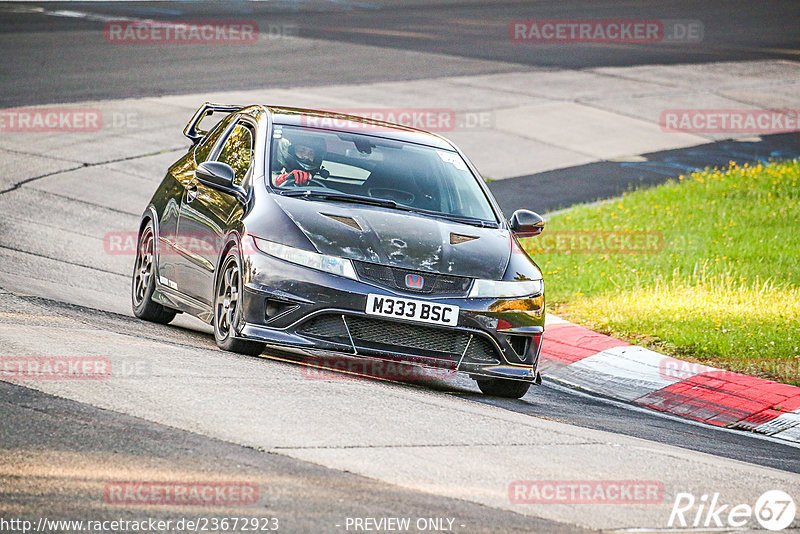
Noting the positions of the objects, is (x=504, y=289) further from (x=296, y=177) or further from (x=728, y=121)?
(x=728, y=121)

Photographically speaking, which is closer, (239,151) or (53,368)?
(53,368)

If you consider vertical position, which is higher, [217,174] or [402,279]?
[217,174]

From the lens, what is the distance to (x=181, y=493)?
4977 mm

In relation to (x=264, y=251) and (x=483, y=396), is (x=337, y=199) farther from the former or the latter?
(x=483, y=396)

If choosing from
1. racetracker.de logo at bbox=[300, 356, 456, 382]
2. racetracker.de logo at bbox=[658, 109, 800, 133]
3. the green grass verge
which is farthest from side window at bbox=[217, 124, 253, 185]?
racetracker.de logo at bbox=[658, 109, 800, 133]

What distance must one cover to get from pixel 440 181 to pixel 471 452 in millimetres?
3267

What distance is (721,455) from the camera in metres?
7.36

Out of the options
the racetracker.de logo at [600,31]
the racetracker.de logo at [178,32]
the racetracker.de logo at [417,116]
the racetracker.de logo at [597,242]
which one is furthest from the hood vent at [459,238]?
the racetracker.de logo at [600,31]

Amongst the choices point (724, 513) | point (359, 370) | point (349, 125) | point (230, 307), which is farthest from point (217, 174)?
point (724, 513)

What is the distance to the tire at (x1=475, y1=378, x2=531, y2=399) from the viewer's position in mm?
8398

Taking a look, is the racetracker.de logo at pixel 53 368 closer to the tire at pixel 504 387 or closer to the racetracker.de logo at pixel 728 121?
the tire at pixel 504 387

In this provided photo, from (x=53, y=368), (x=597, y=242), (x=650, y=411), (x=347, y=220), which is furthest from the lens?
(x=597, y=242)

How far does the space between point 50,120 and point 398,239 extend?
1256 centimetres

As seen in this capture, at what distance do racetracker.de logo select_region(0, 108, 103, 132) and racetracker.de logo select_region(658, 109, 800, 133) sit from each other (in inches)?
424
